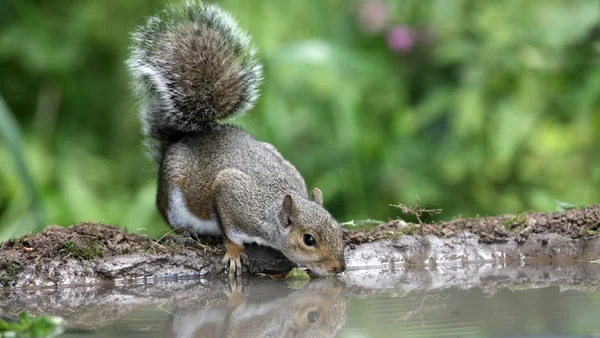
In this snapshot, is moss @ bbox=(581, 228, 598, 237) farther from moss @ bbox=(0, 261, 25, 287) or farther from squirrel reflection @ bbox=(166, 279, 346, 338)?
moss @ bbox=(0, 261, 25, 287)

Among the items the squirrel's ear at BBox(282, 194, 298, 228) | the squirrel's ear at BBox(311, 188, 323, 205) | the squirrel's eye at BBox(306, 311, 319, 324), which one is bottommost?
the squirrel's eye at BBox(306, 311, 319, 324)

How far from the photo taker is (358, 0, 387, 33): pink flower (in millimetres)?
5289

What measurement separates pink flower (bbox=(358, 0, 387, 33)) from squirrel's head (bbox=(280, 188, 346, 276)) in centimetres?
221

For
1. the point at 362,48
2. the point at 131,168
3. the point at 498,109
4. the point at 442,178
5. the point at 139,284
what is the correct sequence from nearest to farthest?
the point at 139,284, the point at 498,109, the point at 442,178, the point at 362,48, the point at 131,168

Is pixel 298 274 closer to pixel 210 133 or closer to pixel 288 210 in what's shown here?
pixel 288 210

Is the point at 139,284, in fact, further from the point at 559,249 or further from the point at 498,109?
the point at 498,109

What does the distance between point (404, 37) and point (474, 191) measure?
1.03 m

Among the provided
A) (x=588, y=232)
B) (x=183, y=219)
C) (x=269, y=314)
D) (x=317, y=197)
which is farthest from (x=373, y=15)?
(x=269, y=314)

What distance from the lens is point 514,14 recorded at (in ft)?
15.9

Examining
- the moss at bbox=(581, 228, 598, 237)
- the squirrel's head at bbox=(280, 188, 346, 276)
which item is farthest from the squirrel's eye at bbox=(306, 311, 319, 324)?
the moss at bbox=(581, 228, 598, 237)

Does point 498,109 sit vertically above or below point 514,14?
below

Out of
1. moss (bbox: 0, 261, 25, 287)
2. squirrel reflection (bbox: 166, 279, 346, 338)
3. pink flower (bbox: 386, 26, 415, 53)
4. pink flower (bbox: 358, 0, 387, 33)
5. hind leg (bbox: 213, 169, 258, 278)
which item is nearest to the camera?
squirrel reflection (bbox: 166, 279, 346, 338)

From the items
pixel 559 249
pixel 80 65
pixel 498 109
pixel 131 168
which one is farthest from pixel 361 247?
pixel 80 65

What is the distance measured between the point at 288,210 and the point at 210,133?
0.71 meters
